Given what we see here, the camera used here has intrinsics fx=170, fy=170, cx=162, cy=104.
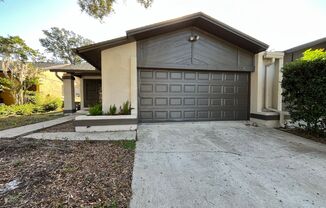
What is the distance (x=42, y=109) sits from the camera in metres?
13.5

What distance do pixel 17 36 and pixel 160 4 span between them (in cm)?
1208

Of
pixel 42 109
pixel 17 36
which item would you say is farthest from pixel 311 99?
pixel 17 36

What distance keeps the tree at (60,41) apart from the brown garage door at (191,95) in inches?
1150

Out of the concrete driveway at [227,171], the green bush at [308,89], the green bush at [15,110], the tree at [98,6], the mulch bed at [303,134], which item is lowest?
the concrete driveway at [227,171]

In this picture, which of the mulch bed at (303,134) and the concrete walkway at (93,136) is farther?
the mulch bed at (303,134)

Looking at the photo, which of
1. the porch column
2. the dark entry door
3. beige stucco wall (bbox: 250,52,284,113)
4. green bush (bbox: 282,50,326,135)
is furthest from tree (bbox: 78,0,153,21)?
green bush (bbox: 282,50,326,135)

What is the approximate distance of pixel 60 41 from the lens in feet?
99.8

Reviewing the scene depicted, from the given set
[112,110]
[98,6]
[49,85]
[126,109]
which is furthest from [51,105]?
[126,109]

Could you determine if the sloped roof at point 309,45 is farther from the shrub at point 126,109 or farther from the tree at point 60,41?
the tree at point 60,41

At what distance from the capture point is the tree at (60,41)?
29953 mm

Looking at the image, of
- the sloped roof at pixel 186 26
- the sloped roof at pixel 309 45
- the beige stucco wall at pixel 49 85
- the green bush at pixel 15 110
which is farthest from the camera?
the beige stucco wall at pixel 49 85

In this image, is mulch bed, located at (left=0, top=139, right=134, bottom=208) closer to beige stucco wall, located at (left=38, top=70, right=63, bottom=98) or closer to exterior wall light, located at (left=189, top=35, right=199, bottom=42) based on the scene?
exterior wall light, located at (left=189, top=35, right=199, bottom=42)

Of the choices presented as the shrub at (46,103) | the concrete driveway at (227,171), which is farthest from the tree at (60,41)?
the concrete driveway at (227,171)

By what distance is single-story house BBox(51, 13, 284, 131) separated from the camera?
6.37 m
